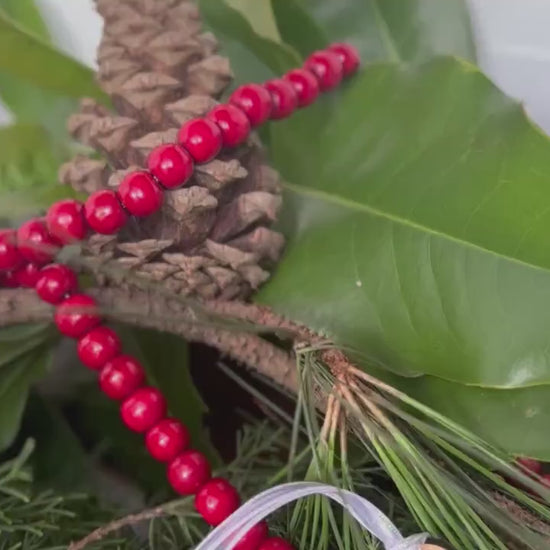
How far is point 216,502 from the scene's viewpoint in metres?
0.40

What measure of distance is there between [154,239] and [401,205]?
121 mm

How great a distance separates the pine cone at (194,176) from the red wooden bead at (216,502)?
0.10 m

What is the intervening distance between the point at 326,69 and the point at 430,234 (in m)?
0.14

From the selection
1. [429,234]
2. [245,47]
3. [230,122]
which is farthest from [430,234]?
[245,47]

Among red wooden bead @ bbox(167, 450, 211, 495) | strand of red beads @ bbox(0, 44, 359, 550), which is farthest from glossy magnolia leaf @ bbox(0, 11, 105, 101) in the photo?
red wooden bead @ bbox(167, 450, 211, 495)

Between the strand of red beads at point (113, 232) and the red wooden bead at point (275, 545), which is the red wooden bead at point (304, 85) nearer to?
the strand of red beads at point (113, 232)

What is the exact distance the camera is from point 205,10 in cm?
57

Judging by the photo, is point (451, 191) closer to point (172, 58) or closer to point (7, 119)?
point (172, 58)

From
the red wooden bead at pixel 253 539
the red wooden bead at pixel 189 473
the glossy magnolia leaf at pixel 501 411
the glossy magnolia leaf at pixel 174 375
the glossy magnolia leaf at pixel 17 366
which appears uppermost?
the glossy magnolia leaf at pixel 17 366

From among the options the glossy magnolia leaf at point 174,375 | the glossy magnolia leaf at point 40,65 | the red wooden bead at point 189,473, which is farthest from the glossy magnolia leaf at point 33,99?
the red wooden bead at point 189,473

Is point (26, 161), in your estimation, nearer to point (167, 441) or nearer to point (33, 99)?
point (33, 99)

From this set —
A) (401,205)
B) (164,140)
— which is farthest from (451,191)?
(164,140)

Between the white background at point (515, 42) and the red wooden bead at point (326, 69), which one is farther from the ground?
the red wooden bead at point (326, 69)

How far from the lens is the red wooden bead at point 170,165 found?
421 millimetres
